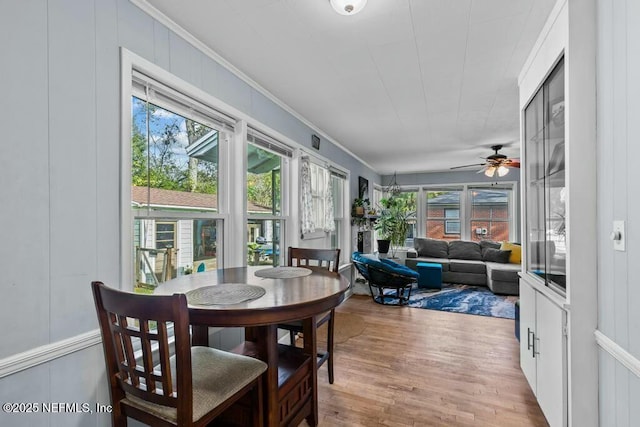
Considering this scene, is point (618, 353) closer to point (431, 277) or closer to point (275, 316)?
point (275, 316)

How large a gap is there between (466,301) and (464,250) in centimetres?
199

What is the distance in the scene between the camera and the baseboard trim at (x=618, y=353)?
1.05m

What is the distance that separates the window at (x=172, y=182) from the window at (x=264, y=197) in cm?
41

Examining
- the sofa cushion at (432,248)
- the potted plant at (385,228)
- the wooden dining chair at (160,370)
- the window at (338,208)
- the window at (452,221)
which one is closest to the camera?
the wooden dining chair at (160,370)

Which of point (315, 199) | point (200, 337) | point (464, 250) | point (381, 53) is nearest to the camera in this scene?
point (200, 337)

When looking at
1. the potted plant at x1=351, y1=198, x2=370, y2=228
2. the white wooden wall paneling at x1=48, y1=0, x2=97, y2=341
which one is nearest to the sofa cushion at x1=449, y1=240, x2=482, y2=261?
the potted plant at x1=351, y1=198, x2=370, y2=228

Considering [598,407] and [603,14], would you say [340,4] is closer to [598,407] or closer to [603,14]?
[603,14]

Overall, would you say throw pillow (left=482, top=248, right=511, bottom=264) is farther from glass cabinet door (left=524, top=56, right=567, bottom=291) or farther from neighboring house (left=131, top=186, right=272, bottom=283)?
neighboring house (left=131, top=186, right=272, bottom=283)

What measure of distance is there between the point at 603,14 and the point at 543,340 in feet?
5.61

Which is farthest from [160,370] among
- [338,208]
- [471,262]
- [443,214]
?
[443,214]

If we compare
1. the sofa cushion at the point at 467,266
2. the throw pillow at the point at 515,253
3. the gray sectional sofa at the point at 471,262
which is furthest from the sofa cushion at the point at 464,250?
the throw pillow at the point at 515,253

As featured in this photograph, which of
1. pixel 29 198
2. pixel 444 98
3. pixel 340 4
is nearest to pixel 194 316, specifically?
pixel 29 198

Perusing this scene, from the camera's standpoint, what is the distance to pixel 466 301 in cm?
471

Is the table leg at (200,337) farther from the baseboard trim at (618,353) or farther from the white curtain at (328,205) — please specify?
the white curtain at (328,205)
